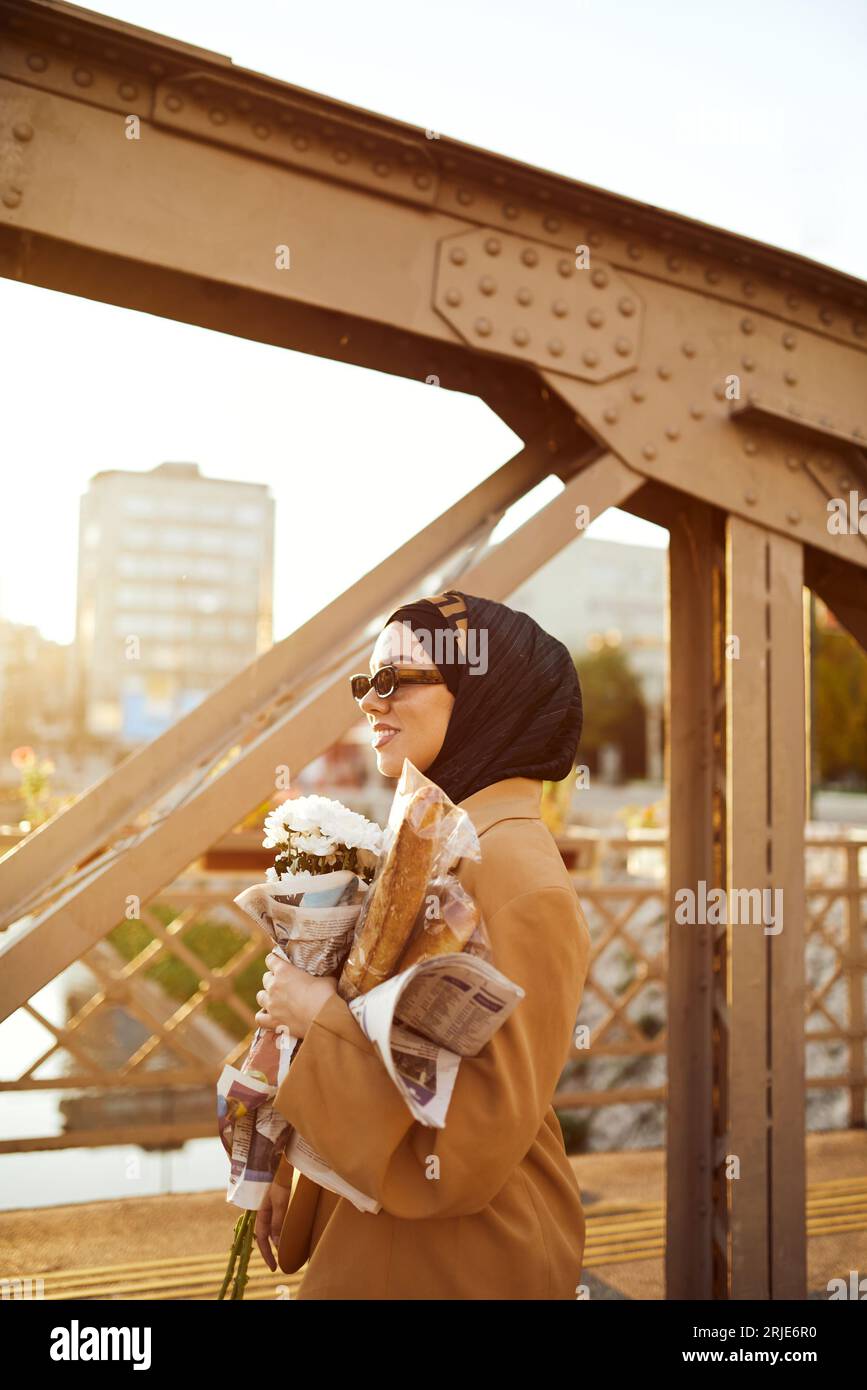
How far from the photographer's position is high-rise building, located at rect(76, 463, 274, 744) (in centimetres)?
6116

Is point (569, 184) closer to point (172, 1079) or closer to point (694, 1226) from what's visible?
point (694, 1226)

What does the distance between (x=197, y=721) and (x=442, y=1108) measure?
1.56 meters

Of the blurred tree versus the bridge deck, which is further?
the blurred tree

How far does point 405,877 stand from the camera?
66.9 inches

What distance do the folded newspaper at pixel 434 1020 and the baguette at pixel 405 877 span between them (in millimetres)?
73

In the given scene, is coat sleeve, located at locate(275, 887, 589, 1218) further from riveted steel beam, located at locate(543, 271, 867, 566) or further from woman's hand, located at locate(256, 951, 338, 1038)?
riveted steel beam, located at locate(543, 271, 867, 566)

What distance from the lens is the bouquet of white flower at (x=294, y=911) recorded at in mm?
1841

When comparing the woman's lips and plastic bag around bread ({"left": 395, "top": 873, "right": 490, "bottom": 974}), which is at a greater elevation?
the woman's lips

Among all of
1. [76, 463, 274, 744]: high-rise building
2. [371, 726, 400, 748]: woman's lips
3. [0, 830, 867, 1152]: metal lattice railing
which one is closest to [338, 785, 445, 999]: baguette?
[371, 726, 400, 748]: woman's lips

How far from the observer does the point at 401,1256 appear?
1.85 meters

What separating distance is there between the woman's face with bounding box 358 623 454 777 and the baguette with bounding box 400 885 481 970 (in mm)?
424

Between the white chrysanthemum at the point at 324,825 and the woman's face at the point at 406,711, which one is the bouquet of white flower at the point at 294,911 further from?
the woman's face at the point at 406,711

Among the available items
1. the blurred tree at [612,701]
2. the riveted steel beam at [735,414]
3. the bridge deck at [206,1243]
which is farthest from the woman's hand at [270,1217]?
the blurred tree at [612,701]

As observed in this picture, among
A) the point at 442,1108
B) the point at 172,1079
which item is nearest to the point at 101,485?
the point at 172,1079
